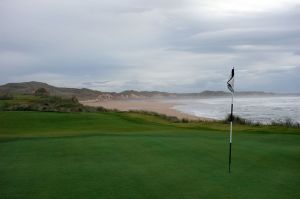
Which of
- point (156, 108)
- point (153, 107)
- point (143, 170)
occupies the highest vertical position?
point (153, 107)

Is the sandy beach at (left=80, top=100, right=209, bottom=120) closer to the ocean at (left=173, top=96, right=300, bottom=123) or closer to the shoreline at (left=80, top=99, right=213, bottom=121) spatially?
the shoreline at (left=80, top=99, right=213, bottom=121)

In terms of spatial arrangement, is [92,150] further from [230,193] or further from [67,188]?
[230,193]

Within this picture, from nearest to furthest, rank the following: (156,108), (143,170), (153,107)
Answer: (143,170)
(156,108)
(153,107)

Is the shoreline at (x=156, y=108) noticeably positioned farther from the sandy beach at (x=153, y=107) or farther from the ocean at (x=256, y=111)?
the ocean at (x=256, y=111)

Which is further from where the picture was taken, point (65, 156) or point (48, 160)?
point (65, 156)

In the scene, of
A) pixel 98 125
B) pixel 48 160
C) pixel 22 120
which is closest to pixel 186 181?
pixel 48 160

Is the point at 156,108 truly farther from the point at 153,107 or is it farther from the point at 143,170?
the point at 143,170

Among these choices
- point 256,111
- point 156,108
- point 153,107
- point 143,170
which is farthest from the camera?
point 153,107

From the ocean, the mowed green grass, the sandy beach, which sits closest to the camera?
the mowed green grass

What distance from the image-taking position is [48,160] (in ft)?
36.9

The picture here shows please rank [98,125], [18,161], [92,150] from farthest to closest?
[98,125], [92,150], [18,161]

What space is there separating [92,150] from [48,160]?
181cm

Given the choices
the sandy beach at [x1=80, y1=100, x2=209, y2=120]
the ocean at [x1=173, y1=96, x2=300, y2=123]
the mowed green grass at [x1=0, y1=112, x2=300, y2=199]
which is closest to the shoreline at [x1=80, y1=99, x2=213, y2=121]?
the sandy beach at [x1=80, y1=100, x2=209, y2=120]

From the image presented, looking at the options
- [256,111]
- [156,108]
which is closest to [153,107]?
[156,108]
